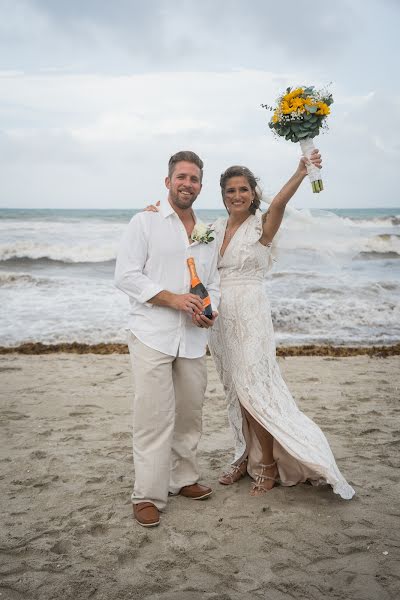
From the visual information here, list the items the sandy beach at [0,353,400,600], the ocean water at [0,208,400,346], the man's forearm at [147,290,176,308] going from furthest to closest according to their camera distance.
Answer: the ocean water at [0,208,400,346]
the man's forearm at [147,290,176,308]
the sandy beach at [0,353,400,600]

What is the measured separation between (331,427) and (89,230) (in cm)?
2466

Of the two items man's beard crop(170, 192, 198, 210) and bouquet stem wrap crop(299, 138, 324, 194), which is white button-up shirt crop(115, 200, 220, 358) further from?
bouquet stem wrap crop(299, 138, 324, 194)

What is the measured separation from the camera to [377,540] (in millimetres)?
3459

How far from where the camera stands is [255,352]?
4098mm

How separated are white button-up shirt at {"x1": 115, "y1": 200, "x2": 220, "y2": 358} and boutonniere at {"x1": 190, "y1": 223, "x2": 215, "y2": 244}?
6 cm

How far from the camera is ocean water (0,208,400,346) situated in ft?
15.6

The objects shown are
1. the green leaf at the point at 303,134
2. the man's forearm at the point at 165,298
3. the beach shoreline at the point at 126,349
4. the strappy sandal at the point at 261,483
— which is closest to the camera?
the man's forearm at the point at 165,298

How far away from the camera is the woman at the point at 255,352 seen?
4016 mm

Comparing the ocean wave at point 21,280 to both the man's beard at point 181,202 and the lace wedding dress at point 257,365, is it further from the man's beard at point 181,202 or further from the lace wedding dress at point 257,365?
the man's beard at point 181,202

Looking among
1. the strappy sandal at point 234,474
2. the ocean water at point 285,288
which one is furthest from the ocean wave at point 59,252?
the strappy sandal at point 234,474

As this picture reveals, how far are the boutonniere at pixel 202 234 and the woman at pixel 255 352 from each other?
42 cm

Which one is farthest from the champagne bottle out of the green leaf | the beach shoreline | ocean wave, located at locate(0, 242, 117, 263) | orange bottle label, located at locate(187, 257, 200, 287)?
ocean wave, located at locate(0, 242, 117, 263)

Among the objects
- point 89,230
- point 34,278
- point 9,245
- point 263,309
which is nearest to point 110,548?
point 263,309

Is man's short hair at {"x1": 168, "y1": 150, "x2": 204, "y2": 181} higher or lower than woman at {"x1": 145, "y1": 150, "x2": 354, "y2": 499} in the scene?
higher
